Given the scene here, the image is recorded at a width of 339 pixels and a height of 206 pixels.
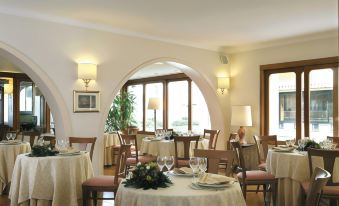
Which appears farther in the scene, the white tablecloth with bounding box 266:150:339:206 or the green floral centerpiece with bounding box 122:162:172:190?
the white tablecloth with bounding box 266:150:339:206

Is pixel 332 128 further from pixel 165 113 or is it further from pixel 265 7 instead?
pixel 165 113

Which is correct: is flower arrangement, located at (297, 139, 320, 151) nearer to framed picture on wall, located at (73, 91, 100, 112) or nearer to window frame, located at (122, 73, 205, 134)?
framed picture on wall, located at (73, 91, 100, 112)

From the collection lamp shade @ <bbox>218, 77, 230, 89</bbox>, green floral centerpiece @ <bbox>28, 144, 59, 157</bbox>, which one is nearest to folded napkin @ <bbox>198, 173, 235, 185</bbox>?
green floral centerpiece @ <bbox>28, 144, 59, 157</bbox>

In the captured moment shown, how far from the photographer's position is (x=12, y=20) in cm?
511

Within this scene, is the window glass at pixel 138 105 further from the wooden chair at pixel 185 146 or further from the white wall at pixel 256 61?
the wooden chair at pixel 185 146

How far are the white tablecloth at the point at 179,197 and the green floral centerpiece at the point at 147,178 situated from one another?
0.17 ft

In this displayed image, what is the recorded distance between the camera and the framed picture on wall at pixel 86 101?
19.0 feet

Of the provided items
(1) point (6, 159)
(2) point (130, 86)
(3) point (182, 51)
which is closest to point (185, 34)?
(3) point (182, 51)

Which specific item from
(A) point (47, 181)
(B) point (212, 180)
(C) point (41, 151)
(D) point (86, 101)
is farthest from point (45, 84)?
(B) point (212, 180)

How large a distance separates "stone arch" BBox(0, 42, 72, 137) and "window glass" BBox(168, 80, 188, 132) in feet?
18.2

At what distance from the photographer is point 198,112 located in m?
10.4

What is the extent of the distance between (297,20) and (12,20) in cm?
449

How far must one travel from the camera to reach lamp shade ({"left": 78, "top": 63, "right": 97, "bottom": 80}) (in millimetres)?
5707

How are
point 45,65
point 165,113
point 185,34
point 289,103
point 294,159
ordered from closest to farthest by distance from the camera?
point 294,159, point 45,65, point 185,34, point 289,103, point 165,113
